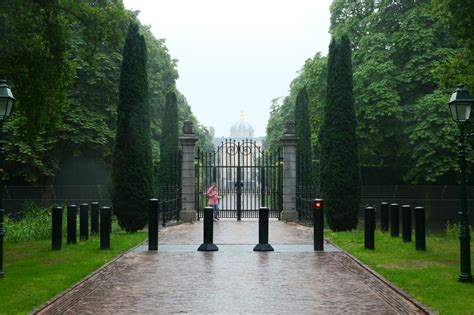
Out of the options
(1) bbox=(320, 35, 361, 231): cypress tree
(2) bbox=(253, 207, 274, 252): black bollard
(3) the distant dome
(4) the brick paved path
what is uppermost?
(3) the distant dome

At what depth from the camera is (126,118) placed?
1706 centimetres

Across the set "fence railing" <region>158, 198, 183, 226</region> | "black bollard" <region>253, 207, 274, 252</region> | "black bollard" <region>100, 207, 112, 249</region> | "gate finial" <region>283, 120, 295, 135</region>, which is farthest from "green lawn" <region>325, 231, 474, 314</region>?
"gate finial" <region>283, 120, 295, 135</region>

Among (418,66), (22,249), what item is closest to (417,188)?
(418,66)

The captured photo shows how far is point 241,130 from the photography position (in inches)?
6270

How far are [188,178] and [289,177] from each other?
4.26 metres

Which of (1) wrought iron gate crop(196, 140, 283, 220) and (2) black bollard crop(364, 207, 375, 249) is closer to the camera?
(2) black bollard crop(364, 207, 375, 249)

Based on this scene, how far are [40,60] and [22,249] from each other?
5.37m

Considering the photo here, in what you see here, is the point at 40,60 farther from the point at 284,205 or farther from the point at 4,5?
the point at 284,205

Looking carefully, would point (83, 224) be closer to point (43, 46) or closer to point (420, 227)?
point (43, 46)

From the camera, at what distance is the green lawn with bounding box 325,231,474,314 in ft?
24.5

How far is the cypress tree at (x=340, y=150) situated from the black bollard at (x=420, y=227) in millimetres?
4407

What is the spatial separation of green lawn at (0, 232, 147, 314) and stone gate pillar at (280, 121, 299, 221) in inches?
344

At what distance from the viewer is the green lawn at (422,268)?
746cm

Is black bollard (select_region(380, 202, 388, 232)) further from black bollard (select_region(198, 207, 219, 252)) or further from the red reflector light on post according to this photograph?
black bollard (select_region(198, 207, 219, 252))
